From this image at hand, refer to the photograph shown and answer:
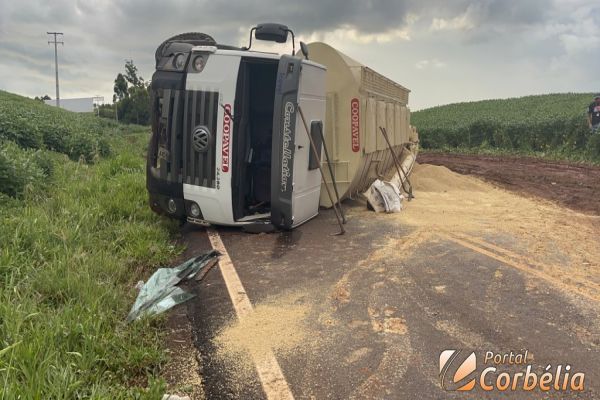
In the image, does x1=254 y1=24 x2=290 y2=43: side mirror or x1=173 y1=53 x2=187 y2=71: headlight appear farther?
x1=254 y1=24 x2=290 y2=43: side mirror

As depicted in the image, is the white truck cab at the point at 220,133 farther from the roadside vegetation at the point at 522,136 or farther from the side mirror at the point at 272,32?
the roadside vegetation at the point at 522,136

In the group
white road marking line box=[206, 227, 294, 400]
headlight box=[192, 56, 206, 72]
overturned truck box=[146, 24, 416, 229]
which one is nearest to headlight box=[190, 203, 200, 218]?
overturned truck box=[146, 24, 416, 229]

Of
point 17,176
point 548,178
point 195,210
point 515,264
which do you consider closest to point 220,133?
point 195,210

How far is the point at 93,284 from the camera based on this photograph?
12.6 ft

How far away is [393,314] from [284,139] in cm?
259

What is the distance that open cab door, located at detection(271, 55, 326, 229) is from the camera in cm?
543

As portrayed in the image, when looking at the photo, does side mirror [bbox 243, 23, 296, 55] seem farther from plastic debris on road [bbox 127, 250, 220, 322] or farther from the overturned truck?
plastic debris on road [bbox 127, 250, 220, 322]

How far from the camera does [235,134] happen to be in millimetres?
5535

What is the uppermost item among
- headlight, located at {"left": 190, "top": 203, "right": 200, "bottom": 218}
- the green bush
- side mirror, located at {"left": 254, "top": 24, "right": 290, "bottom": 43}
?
side mirror, located at {"left": 254, "top": 24, "right": 290, "bottom": 43}

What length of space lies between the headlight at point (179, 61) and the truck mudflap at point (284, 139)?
1159 mm

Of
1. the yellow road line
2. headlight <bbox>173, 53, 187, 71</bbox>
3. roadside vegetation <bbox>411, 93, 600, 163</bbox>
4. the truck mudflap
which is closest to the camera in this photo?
the yellow road line

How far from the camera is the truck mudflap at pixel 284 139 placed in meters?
5.42

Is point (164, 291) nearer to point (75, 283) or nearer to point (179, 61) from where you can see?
point (75, 283)

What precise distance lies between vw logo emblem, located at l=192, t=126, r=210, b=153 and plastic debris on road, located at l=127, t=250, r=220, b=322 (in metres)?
1.39
